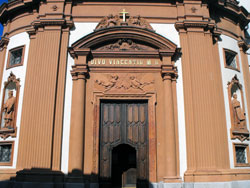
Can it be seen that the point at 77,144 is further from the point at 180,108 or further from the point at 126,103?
the point at 180,108

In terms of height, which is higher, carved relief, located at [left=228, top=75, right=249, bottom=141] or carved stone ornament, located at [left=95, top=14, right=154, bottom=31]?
carved stone ornament, located at [left=95, top=14, right=154, bottom=31]

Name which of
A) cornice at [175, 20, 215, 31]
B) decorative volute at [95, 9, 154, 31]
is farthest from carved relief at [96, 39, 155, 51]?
cornice at [175, 20, 215, 31]

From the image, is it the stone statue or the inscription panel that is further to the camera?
the stone statue

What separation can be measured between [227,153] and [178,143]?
221cm

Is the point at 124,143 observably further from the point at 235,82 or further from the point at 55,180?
the point at 235,82

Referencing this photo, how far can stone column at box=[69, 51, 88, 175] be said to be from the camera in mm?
10492

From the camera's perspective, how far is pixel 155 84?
38.0ft

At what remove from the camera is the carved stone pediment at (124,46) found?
1187cm

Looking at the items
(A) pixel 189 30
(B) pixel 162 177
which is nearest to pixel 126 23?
(A) pixel 189 30

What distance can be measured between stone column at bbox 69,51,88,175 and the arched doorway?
1471mm

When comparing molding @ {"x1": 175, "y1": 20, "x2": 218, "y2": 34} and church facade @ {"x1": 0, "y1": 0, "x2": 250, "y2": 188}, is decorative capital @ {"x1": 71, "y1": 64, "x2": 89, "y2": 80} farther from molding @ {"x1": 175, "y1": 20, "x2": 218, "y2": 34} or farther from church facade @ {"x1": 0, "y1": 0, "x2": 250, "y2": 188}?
molding @ {"x1": 175, "y1": 20, "x2": 218, "y2": 34}

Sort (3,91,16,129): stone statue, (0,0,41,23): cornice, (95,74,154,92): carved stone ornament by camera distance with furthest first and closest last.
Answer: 1. (0,0,41,23): cornice
2. (3,91,16,129): stone statue
3. (95,74,154,92): carved stone ornament

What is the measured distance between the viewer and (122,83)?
11547 mm

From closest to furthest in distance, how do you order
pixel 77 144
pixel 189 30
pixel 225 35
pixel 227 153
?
1. pixel 77 144
2. pixel 227 153
3. pixel 189 30
4. pixel 225 35
